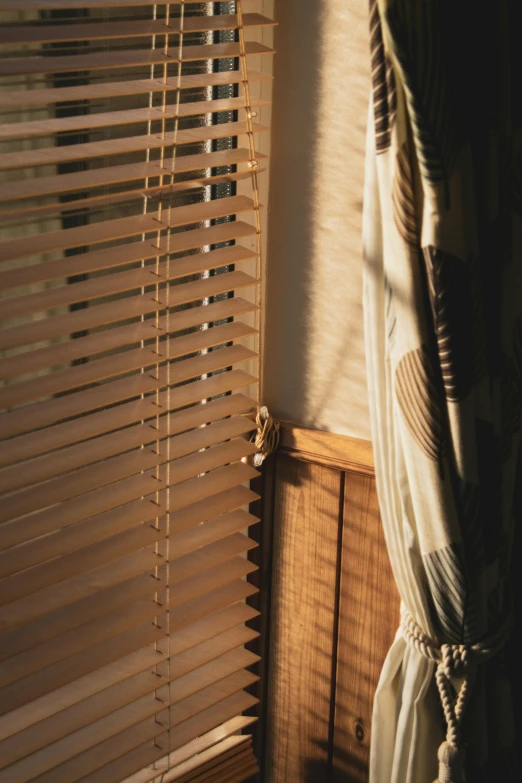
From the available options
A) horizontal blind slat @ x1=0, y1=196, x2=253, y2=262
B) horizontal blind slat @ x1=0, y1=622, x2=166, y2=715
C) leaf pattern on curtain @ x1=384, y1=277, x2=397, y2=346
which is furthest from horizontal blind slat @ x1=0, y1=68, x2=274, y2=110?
horizontal blind slat @ x1=0, y1=622, x2=166, y2=715

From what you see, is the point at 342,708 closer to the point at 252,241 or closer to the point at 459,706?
the point at 459,706

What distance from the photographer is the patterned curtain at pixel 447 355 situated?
3.36ft

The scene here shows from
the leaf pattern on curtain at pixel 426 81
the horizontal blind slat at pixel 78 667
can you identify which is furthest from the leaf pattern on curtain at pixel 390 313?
the horizontal blind slat at pixel 78 667

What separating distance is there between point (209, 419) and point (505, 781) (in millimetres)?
661

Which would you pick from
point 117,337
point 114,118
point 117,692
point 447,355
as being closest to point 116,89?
point 114,118

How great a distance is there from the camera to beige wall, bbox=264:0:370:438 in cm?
131

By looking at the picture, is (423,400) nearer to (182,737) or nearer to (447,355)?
(447,355)

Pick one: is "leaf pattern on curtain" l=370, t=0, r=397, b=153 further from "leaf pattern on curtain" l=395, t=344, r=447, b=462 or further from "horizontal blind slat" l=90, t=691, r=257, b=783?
"horizontal blind slat" l=90, t=691, r=257, b=783

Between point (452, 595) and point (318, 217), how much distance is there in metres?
0.60

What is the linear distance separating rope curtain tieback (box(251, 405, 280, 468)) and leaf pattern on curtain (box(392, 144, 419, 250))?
48 cm

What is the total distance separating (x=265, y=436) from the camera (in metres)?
1.45

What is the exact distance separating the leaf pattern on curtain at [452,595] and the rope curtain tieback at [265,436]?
38cm

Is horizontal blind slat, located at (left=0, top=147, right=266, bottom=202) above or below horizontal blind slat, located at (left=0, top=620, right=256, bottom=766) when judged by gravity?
above

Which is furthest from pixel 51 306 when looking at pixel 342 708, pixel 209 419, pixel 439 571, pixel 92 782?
pixel 342 708
